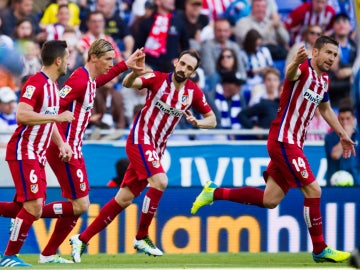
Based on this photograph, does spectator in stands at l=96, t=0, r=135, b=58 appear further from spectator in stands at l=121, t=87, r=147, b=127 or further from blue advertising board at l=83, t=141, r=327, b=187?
blue advertising board at l=83, t=141, r=327, b=187

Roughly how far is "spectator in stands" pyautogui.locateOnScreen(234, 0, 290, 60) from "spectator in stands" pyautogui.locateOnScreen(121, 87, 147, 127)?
2137 millimetres

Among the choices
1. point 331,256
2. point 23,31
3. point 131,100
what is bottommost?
point 331,256

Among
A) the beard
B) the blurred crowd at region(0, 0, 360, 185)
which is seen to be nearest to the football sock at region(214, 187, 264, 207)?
the beard

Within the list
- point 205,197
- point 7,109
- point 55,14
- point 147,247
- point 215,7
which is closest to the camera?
point 147,247

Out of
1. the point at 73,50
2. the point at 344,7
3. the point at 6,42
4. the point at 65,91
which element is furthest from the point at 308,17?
the point at 65,91

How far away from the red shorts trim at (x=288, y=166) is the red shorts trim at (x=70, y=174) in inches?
73.2

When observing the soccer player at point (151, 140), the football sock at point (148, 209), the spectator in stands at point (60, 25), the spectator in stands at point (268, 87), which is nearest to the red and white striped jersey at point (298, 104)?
the soccer player at point (151, 140)

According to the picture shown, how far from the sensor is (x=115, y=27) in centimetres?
1827

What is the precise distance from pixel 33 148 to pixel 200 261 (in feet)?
7.14

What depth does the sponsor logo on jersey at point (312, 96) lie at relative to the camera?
12.0 meters

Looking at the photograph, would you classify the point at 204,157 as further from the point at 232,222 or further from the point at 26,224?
the point at 26,224

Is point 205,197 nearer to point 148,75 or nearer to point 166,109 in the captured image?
point 166,109

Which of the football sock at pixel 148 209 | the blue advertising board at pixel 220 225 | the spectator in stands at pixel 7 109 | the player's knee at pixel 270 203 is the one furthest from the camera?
the spectator in stands at pixel 7 109

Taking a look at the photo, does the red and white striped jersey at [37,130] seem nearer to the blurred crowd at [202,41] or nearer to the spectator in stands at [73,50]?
the blurred crowd at [202,41]
